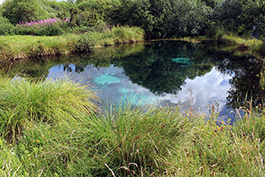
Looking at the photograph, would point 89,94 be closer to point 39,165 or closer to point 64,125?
point 64,125

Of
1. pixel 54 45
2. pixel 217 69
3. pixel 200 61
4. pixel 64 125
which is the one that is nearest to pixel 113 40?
pixel 54 45

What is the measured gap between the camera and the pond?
4.76 m

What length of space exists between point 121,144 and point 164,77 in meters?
5.27

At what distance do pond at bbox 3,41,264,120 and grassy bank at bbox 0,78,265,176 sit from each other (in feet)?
3.92

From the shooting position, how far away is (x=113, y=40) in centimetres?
1525

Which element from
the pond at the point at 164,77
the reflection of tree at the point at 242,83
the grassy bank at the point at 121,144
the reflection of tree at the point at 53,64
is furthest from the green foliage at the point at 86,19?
the grassy bank at the point at 121,144

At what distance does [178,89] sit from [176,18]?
16385 mm

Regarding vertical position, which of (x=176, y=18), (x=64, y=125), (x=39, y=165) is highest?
(x=176, y=18)

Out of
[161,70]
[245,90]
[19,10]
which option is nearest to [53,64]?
[161,70]

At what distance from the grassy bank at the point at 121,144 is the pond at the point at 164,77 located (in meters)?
1.19

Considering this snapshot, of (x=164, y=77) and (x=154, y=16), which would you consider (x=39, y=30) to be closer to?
(x=164, y=77)

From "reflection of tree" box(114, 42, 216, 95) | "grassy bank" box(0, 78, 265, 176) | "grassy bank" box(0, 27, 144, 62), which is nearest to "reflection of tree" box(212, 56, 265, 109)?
"reflection of tree" box(114, 42, 216, 95)

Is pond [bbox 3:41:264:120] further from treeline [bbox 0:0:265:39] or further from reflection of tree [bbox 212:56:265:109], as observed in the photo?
treeline [bbox 0:0:265:39]

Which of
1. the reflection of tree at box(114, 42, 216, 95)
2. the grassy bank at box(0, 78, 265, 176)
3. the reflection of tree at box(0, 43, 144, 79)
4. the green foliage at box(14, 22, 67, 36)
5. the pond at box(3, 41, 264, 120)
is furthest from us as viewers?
the green foliage at box(14, 22, 67, 36)
